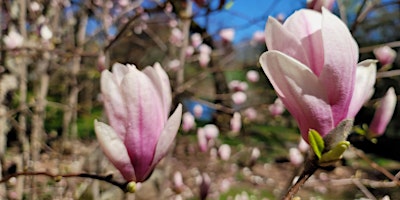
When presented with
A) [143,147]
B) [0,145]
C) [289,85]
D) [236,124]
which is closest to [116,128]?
[143,147]

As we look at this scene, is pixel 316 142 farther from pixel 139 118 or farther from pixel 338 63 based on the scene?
pixel 139 118

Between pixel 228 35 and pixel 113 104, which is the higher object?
pixel 113 104

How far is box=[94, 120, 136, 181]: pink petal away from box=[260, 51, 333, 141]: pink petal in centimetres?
18

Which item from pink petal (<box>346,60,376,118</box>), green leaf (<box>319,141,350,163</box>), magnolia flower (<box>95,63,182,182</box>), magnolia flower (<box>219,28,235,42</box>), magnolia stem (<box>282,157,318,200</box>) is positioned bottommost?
magnolia flower (<box>219,28,235,42</box>)

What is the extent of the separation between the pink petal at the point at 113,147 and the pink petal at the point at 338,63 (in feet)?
0.74

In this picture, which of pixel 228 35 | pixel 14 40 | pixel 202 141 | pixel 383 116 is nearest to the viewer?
pixel 383 116

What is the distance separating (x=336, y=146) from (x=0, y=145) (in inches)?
54.6

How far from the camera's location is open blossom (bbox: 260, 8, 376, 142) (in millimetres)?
441

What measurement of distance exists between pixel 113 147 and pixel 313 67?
231 millimetres

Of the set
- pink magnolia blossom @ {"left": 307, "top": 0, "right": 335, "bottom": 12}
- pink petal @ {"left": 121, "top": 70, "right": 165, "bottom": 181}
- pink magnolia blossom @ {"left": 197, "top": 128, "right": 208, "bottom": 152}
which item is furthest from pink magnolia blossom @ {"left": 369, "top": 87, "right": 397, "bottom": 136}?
pink magnolia blossom @ {"left": 197, "top": 128, "right": 208, "bottom": 152}

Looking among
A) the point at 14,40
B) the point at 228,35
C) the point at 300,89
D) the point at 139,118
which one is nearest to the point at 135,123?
the point at 139,118

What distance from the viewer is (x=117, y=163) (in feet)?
1.62

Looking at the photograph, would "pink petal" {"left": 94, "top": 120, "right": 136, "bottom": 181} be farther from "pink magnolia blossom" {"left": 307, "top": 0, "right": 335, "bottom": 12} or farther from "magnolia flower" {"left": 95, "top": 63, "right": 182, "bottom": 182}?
"pink magnolia blossom" {"left": 307, "top": 0, "right": 335, "bottom": 12}

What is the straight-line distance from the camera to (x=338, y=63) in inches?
17.4
